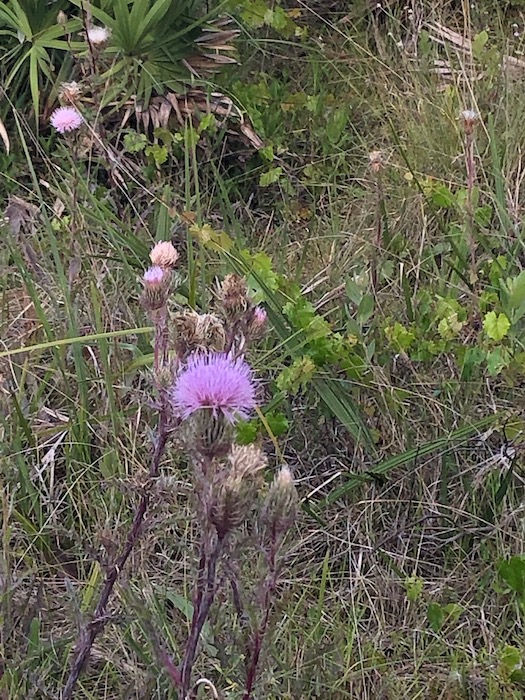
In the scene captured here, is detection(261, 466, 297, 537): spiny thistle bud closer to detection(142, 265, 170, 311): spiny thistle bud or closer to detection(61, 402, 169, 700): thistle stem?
detection(61, 402, 169, 700): thistle stem

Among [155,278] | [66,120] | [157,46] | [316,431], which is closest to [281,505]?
[155,278]

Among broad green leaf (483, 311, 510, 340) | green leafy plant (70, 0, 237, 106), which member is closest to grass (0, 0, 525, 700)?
broad green leaf (483, 311, 510, 340)

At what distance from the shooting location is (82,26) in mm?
2119

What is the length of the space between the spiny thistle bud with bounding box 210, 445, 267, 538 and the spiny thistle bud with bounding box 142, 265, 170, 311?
287mm

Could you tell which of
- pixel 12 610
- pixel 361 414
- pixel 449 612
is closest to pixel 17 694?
pixel 12 610

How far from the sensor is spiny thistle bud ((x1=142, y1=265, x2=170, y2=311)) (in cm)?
102

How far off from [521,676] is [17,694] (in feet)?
2.13

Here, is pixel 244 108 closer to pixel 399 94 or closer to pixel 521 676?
pixel 399 94

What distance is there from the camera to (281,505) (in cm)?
82

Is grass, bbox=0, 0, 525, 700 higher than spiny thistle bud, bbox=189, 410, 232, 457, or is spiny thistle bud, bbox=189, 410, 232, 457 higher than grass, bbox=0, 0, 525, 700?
spiny thistle bud, bbox=189, 410, 232, 457

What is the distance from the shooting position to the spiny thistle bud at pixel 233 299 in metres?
1.00

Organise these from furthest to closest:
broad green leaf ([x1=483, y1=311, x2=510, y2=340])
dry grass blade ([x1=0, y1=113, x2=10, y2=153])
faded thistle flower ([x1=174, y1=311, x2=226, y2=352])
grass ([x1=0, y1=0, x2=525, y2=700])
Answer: dry grass blade ([x1=0, y1=113, x2=10, y2=153]), broad green leaf ([x1=483, y1=311, x2=510, y2=340]), grass ([x1=0, y1=0, x2=525, y2=700]), faded thistle flower ([x1=174, y1=311, x2=226, y2=352])

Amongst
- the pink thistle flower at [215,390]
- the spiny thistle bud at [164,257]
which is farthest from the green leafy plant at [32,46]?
the pink thistle flower at [215,390]

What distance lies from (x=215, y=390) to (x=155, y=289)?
240 millimetres
